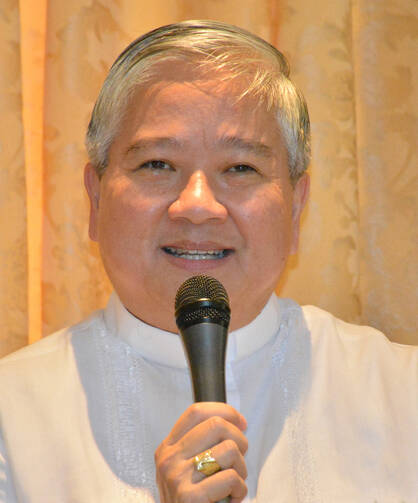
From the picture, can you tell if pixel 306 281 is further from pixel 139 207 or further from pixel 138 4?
pixel 138 4

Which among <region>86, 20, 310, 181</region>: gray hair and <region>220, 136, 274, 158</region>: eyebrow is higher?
<region>86, 20, 310, 181</region>: gray hair

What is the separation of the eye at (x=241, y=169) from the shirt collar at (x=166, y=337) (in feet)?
1.15

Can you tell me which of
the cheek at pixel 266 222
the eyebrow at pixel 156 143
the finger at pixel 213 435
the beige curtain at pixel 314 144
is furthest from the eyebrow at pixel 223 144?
the finger at pixel 213 435

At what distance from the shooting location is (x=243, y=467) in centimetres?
126

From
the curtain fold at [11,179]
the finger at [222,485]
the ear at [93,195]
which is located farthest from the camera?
the curtain fold at [11,179]

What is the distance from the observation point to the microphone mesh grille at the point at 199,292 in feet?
4.33

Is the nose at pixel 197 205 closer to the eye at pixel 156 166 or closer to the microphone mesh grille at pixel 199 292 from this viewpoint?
the eye at pixel 156 166

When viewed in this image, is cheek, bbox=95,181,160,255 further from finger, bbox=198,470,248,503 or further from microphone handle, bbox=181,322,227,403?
finger, bbox=198,470,248,503

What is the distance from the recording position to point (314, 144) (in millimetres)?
2412

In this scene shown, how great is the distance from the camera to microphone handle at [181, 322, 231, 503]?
1.26 m

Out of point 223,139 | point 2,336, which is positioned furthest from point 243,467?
point 2,336

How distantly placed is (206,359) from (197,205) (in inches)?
22.0

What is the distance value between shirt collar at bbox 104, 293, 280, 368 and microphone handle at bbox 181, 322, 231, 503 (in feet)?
2.02

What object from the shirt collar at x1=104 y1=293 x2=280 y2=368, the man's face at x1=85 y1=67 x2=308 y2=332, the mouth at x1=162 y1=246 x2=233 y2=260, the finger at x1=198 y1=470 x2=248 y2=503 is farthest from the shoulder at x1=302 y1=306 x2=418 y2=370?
the finger at x1=198 y1=470 x2=248 y2=503
